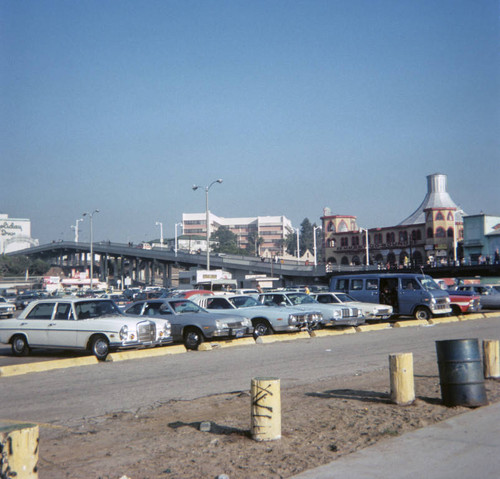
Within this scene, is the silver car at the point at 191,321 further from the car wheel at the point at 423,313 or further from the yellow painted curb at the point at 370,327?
the car wheel at the point at 423,313

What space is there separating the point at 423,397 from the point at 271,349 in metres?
7.15

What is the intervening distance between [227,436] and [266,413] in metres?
0.65

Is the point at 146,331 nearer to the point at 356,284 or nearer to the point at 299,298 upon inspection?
the point at 299,298

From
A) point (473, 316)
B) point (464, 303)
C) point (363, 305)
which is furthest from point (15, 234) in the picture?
point (363, 305)

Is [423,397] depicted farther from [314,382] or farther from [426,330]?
[426,330]

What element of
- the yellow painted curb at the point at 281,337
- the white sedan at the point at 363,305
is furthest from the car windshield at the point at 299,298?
the yellow painted curb at the point at 281,337

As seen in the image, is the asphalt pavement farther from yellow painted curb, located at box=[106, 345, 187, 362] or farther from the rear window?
the rear window

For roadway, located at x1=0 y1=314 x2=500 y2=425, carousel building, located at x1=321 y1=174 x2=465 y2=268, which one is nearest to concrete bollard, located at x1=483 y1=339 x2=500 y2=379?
roadway, located at x1=0 y1=314 x2=500 y2=425

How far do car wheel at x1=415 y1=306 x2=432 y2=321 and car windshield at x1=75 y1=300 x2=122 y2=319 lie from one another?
13340 millimetres

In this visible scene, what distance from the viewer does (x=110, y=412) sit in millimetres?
8578

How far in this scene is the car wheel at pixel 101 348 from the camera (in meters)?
14.6

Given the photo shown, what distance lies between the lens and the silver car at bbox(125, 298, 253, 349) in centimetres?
1652

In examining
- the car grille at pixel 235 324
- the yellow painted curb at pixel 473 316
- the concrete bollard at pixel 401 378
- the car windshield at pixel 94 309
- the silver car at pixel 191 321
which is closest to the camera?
the concrete bollard at pixel 401 378

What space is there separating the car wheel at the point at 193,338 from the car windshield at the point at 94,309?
1997mm
